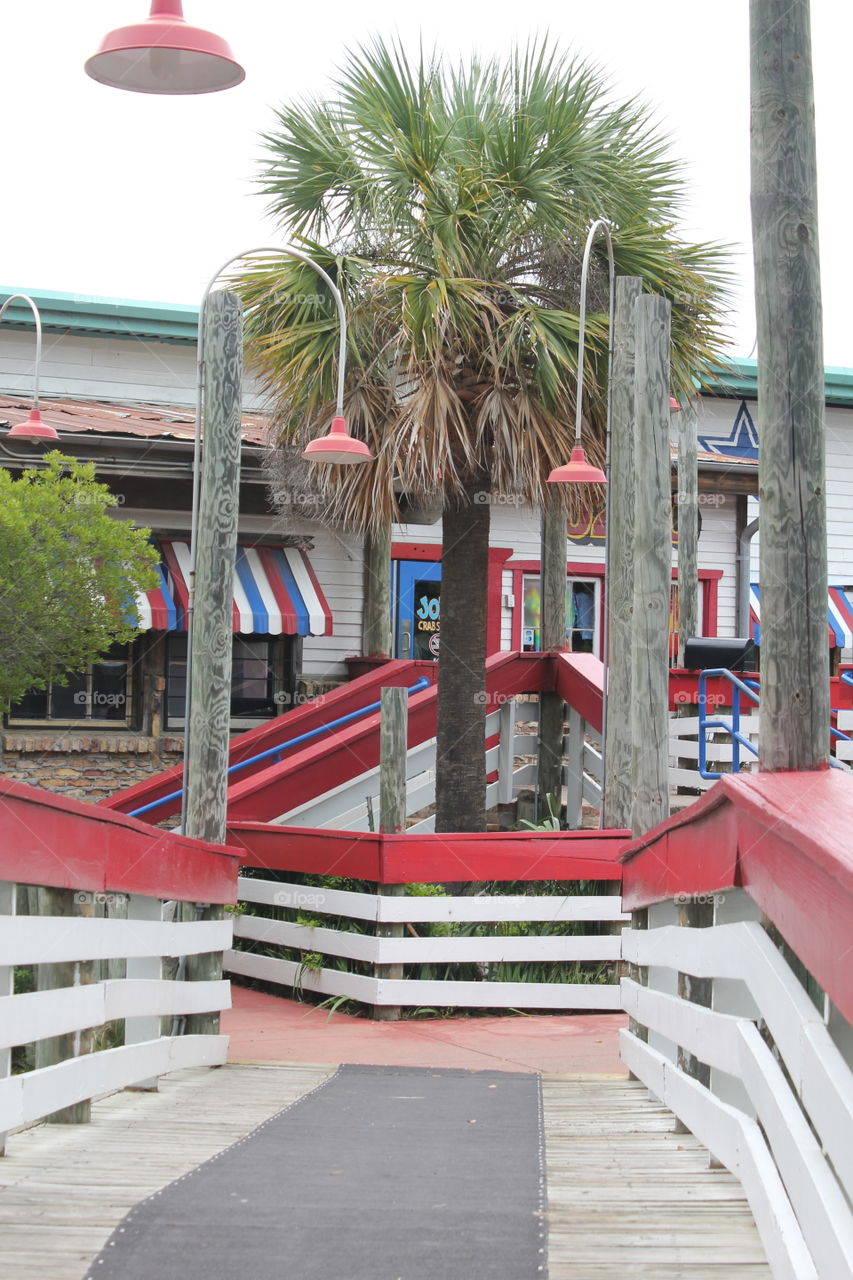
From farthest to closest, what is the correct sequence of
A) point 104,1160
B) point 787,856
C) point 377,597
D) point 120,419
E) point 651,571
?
point 377,597 < point 120,419 < point 651,571 < point 104,1160 < point 787,856

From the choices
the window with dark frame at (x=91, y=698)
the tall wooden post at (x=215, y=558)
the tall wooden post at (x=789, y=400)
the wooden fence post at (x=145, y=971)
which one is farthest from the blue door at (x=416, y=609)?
the tall wooden post at (x=789, y=400)

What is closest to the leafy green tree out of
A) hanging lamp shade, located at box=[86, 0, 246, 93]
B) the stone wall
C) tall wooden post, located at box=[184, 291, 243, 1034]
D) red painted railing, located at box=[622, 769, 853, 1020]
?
tall wooden post, located at box=[184, 291, 243, 1034]

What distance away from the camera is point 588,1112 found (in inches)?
219

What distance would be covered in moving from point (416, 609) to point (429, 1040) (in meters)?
8.76

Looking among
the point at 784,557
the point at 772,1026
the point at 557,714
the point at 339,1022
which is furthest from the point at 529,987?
the point at 772,1026

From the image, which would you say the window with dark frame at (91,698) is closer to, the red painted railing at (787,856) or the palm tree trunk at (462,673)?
the palm tree trunk at (462,673)

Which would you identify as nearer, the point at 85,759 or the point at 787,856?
the point at 787,856

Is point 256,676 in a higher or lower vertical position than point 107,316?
lower

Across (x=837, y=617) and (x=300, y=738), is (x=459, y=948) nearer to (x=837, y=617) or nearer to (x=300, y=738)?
(x=300, y=738)

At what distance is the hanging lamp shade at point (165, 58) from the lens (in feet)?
17.3

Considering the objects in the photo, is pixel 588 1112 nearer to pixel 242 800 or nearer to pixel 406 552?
pixel 242 800

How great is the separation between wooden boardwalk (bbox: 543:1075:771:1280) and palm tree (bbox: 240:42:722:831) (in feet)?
19.8

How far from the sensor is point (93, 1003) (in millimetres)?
4590

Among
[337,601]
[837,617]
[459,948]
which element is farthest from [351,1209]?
[837,617]
